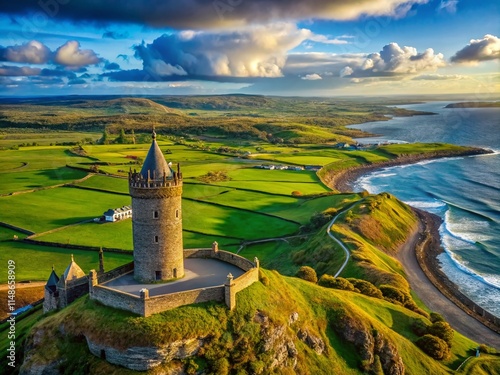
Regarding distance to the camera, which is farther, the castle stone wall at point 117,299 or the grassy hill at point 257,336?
the castle stone wall at point 117,299

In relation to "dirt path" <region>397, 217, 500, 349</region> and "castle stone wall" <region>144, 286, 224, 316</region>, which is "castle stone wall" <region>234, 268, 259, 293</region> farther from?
"dirt path" <region>397, 217, 500, 349</region>

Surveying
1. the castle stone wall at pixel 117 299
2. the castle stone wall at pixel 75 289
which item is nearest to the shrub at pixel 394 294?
the castle stone wall at pixel 117 299

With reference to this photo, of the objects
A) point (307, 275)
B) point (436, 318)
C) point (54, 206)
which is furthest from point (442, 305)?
point (54, 206)

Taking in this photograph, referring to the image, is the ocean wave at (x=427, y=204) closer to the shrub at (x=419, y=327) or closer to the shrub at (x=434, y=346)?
the shrub at (x=419, y=327)

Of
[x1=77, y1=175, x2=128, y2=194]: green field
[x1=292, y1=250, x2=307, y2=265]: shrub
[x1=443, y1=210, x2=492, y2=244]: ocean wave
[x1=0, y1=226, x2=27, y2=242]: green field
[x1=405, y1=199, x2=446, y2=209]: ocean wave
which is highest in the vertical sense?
[x1=77, y1=175, x2=128, y2=194]: green field

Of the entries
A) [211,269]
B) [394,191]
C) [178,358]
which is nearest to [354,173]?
[394,191]

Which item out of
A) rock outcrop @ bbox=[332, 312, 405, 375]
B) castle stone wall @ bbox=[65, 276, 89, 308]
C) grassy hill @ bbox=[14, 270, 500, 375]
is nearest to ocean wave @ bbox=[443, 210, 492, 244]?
grassy hill @ bbox=[14, 270, 500, 375]
